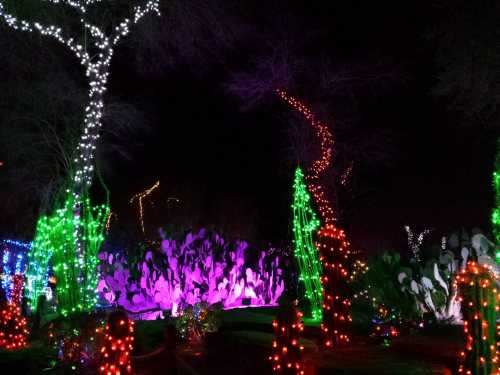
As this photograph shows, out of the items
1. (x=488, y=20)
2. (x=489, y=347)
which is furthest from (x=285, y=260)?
(x=489, y=347)

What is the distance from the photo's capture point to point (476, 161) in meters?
18.0

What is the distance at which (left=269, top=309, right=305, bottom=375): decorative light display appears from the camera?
7.23 m

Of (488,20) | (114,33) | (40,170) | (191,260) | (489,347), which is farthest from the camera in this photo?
(40,170)

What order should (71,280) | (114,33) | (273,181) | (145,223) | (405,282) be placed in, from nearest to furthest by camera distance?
(405,282)
(71,280)
(114,33)
(273,181)
(145,223)

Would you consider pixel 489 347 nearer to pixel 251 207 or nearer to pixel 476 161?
pixel 476 161

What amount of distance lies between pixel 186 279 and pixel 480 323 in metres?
13.0

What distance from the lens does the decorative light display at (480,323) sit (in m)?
6.53

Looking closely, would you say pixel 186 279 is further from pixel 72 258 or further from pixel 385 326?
pixel 385 326

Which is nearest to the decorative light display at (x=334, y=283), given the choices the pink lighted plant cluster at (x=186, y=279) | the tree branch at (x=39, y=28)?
the pink lighted plant cluster at (x=186, y=279)

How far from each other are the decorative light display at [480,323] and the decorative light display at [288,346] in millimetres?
1909

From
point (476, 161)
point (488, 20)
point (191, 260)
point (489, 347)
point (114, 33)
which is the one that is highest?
point (114, 33)

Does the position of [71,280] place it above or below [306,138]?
below

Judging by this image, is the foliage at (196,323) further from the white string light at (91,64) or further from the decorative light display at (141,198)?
the decorative light display at (141,198)

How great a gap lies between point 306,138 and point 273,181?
875 centimetres
